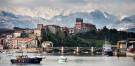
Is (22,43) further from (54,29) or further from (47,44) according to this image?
(54,29)

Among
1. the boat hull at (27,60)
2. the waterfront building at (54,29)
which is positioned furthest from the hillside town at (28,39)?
the boat hull at (27,60)

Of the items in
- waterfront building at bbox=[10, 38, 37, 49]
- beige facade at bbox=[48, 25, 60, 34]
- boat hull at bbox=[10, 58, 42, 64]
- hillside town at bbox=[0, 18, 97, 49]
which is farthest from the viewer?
beige facade at bbox=[48, 25, 60, 34]

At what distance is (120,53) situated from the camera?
81.5 metres

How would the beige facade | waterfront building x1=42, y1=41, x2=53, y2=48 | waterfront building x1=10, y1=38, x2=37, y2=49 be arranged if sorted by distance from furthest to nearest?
the beige facade
waterfront building x1=10, y1=38, x2=37, y2=49
waterfront building x1=42, y1=41, x2=53, y2=48

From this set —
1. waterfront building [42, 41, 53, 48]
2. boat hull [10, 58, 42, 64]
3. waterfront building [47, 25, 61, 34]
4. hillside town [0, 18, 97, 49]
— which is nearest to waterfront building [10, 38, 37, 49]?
hillside town [0, 18, 97, 49]

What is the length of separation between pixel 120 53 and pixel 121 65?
33441mm

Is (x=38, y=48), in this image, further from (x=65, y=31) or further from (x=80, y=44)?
(x=65, y=31)

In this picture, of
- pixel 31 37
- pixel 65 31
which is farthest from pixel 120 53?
pixel 65 31

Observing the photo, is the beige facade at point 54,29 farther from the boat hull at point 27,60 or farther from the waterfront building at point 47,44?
the boat hull at point 27,60

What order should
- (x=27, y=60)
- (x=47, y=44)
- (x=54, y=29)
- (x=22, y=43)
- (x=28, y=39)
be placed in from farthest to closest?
(x=54, y=29), (x=28, y=39), (x=22, y=43), (x=47, y=44), (x=27, y=60)

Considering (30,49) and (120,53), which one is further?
(30,49)

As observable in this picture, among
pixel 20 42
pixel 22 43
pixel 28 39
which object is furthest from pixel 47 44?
pixel 28 39

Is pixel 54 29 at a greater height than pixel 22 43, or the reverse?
pixel 54 29

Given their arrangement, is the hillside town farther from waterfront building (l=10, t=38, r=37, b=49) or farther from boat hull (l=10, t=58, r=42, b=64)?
boat hull (l=10, t=58, r=42, b=64)
